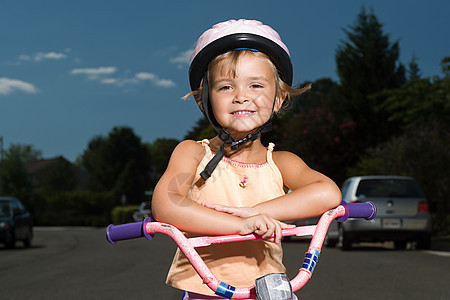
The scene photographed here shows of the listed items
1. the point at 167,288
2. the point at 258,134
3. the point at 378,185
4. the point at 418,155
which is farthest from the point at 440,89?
the point at 258,134

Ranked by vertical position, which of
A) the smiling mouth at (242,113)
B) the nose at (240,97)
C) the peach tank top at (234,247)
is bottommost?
the peach tank top at (234,247)

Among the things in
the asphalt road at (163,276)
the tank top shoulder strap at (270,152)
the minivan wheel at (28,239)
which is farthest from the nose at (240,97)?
the minivan wheel at (28,239)

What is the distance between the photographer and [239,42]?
2.02 meters

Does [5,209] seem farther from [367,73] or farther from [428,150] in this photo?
[367,73]

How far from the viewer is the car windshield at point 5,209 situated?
16669mm

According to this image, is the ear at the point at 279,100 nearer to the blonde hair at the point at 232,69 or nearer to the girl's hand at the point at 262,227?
the blonde hair at the point at 232,69

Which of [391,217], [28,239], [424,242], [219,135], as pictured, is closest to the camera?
[219,135]

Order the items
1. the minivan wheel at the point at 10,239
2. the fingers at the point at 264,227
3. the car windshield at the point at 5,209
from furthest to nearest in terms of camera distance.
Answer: the car windshield at the point at 5,209 < the minivan wheel at the point at 10,239 < the fingers at the point at 264,227

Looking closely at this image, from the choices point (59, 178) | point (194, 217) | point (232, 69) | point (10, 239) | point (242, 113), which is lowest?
point (10, 239)

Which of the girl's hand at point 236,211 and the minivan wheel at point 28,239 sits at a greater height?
the girl's hand at point 236,211

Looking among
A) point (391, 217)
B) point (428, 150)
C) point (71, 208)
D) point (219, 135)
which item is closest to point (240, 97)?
point (219, 135)

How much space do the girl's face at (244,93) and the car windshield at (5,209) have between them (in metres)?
15.8

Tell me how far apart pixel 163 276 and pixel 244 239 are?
8.23m

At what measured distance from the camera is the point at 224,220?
1782 mm
